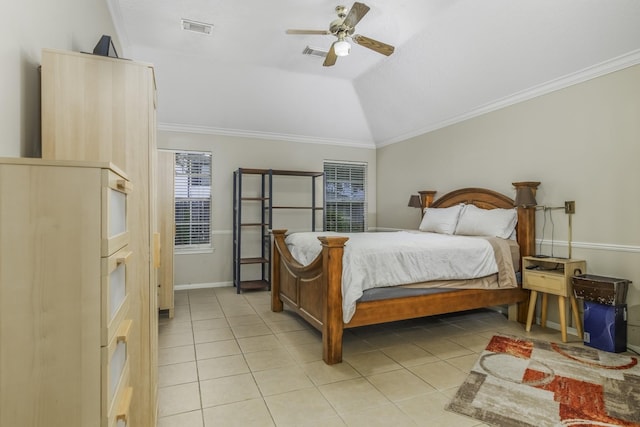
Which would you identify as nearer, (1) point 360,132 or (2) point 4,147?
(2) point 4,147

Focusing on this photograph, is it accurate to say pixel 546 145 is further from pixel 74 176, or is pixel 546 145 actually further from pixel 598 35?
pixel 74 176

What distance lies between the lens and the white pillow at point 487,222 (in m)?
3.98

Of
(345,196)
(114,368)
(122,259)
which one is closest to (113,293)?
(122,259)

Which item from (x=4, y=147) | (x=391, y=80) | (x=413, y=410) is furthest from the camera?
(x=391, y=80)

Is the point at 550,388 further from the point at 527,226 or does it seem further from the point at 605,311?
the point at 527,226

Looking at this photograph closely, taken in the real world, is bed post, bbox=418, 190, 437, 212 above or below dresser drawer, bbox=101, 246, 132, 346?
above

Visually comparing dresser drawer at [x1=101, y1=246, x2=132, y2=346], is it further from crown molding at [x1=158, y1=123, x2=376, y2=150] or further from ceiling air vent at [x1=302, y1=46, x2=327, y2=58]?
crown molding at [x1=158, y1=123, x2=376, y2=150]

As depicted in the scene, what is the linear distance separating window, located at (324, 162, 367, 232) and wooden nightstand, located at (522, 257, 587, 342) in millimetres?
3530

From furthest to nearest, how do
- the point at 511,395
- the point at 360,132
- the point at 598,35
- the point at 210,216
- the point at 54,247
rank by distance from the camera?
the point at 360,132
the point at 210,216
the point at 598,35
the point at 511,395
the point at 54,247

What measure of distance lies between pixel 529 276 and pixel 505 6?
265 cm

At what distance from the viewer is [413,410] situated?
7.27 feet

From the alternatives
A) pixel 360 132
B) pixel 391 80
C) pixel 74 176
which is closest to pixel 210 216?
pixel 360 132

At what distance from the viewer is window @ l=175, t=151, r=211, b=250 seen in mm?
5723

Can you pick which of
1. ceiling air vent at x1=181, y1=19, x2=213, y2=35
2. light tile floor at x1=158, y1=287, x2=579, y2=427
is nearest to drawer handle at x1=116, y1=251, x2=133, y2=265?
light tile floor at x1=158, y1=287, x2=579, y2=427
